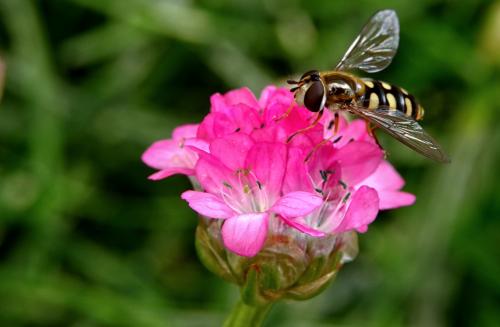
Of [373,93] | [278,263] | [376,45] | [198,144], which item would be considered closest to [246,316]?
[278,263]

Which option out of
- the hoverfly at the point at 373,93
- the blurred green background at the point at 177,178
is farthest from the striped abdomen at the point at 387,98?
the blurred green background at the point at 177,178

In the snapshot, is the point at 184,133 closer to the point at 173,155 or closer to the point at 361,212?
the point at 173,155

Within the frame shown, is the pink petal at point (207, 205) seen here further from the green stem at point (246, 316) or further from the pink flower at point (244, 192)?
the green stem at point (246, 316)

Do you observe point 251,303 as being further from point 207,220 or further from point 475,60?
point 475,60

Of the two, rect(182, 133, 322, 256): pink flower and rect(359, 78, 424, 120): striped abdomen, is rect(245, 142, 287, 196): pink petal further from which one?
rect(359, 78, 424, 120): striped abdomen

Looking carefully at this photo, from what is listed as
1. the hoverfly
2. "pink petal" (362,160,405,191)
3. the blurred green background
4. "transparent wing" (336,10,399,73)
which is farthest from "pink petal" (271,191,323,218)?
the blurred green background

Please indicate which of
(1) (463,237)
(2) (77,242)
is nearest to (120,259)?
(2) (77,242)
